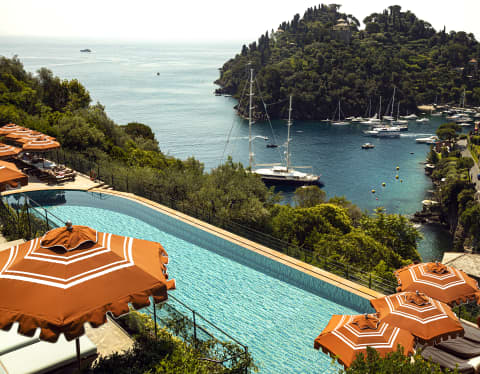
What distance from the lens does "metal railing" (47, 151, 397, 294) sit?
12.5m

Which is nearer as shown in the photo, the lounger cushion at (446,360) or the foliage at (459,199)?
the lounger cushion at (446,360)

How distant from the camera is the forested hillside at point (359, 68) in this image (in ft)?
378

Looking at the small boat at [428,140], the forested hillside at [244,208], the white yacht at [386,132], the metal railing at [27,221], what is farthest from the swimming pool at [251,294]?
the white yacht at [386,132]

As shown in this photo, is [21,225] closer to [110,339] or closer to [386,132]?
[110,339]

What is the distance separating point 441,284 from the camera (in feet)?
30.8

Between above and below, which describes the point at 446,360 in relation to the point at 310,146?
above

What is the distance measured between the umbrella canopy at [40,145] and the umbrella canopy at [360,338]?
15134 mm

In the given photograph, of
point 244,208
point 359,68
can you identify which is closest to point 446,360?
point 244,208

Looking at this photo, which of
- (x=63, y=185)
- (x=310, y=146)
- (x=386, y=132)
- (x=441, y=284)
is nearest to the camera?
(x=441, y=284)

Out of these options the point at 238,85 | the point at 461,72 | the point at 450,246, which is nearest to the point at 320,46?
the point at 238,85

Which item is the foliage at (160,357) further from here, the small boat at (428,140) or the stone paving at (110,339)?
the small boat at (428,140)

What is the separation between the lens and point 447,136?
7962cm

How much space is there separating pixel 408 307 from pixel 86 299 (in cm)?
600

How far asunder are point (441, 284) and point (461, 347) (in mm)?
1447
